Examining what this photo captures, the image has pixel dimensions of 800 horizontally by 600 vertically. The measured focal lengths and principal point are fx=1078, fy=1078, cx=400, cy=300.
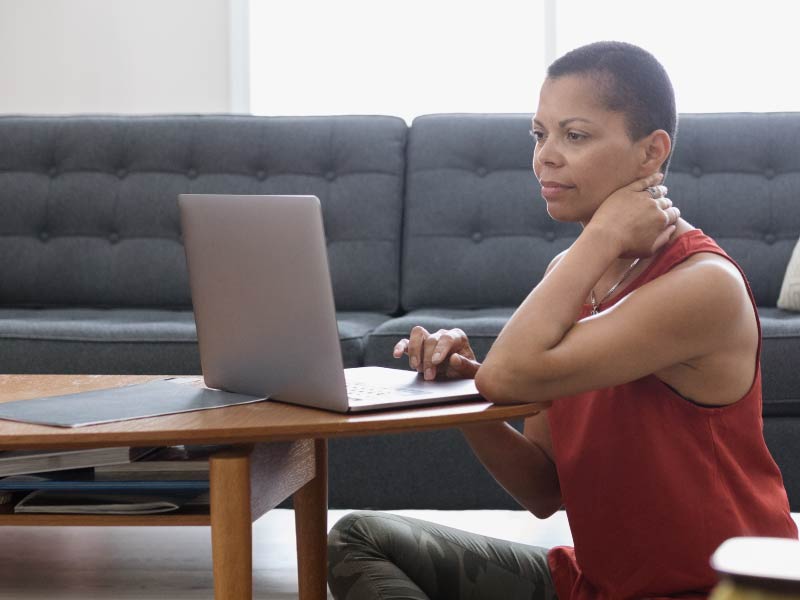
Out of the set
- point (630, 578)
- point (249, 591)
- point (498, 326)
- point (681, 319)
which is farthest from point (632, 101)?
point (498, 326)

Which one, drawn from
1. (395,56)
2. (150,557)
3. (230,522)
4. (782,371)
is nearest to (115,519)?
(230,522)

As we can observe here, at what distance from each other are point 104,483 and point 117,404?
0.27 feet

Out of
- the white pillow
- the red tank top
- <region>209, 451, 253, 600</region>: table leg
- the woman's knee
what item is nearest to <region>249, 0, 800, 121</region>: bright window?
the white pillow

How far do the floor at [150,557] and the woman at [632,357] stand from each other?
905 millimetres

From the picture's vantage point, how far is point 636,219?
1.13 metres

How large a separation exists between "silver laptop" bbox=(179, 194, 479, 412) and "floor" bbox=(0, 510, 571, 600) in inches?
35.2

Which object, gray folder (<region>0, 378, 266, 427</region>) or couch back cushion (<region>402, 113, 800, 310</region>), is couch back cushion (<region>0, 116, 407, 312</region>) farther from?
gray folder (<region>0, 378, 266, 427</region>)

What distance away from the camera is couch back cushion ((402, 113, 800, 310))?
9.18 feet

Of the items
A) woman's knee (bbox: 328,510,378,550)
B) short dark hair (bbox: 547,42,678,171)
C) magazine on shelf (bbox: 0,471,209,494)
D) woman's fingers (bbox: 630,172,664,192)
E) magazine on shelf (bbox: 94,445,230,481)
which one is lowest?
woman's knee (bbox: 328,510,378,550)

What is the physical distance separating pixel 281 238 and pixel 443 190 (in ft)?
6.29

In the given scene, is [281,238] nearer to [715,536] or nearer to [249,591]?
[249,591]

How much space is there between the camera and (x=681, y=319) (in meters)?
1.06

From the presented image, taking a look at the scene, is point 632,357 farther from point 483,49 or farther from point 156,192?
point 483,49

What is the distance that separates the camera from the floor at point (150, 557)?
1.98 metres
